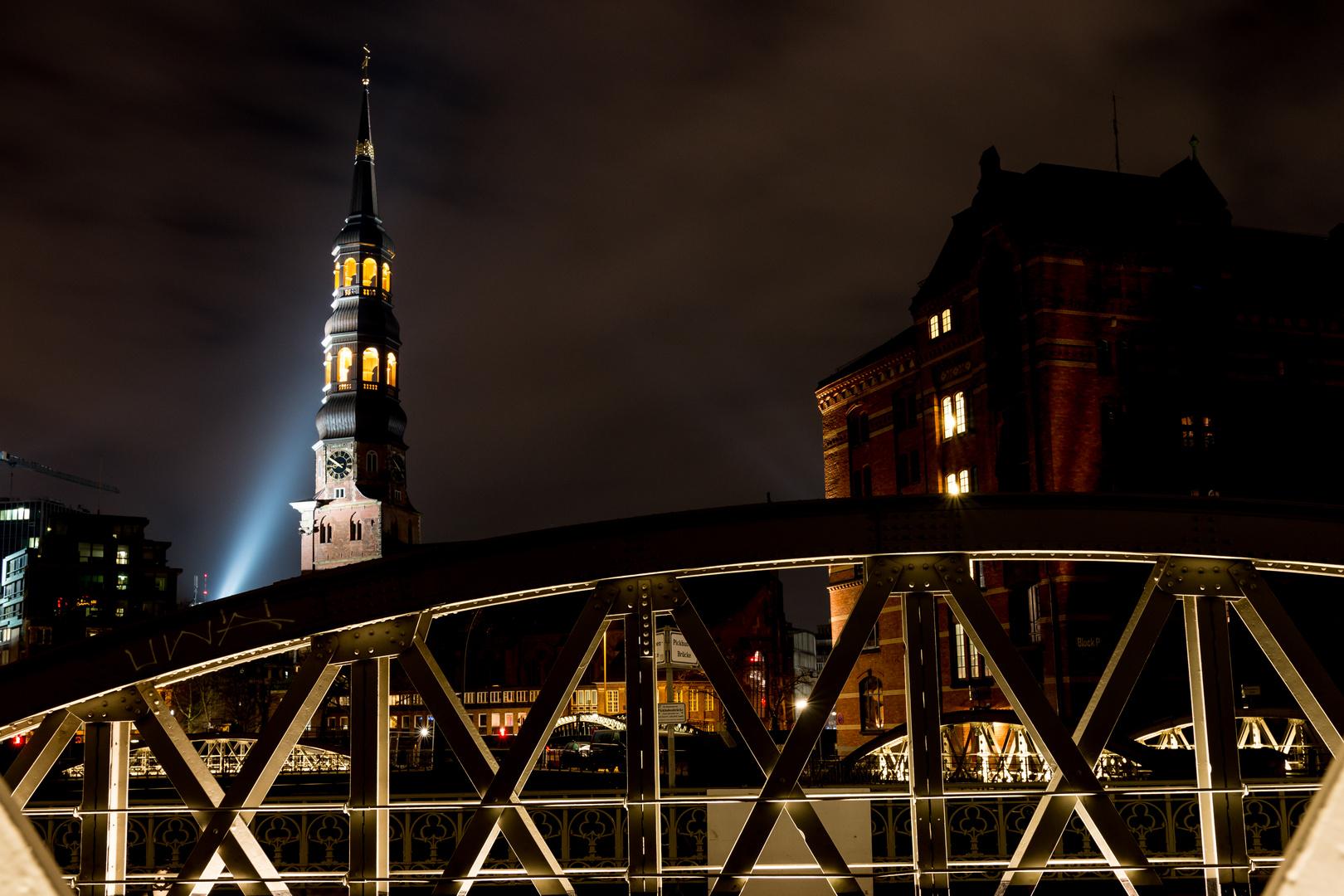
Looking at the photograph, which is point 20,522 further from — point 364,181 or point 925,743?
point 925,743

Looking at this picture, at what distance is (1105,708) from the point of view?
28.0 ft

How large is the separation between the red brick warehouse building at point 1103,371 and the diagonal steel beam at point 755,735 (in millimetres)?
33669

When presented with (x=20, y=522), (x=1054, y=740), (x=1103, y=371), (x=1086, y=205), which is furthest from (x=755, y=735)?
(x=20, y=522)

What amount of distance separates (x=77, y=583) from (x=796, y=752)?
146 m

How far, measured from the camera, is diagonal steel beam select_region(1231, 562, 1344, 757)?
Result: 8531mm

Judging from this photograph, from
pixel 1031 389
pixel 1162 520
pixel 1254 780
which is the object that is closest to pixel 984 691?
pixel 1031 389

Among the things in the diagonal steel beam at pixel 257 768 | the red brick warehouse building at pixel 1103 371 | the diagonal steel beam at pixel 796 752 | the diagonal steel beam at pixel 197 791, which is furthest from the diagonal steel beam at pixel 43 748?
the red brick warehouse building at pixel 1103 371

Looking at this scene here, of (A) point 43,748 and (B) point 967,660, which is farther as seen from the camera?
(B) point 967,660

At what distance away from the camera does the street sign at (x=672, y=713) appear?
1617 centimetres

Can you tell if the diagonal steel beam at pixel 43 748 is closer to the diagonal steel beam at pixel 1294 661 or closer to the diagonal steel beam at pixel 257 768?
the diagonal steel beam at pixel 257 768

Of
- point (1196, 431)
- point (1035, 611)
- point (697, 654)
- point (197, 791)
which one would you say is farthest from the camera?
point (1196, 431)

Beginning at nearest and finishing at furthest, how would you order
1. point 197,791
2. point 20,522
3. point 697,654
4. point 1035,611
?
point 697,654, point 197,791, point 1035,611, point 20,522

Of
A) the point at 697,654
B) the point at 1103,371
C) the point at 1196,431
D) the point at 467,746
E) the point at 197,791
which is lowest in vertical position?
the point at 197,791

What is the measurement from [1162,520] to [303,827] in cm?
1209
